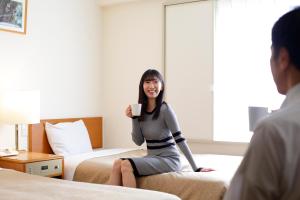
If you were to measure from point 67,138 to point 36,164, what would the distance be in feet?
2.50

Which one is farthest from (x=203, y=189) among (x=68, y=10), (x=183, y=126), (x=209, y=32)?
(x=68, y=10)

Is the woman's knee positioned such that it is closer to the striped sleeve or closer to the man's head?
the striped sleeve

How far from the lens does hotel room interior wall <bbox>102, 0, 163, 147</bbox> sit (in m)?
→ 4.49

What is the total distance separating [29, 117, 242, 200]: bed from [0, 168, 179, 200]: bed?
22.1 inches

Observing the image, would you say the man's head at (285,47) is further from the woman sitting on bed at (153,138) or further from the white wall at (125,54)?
the white wall at (125,54)

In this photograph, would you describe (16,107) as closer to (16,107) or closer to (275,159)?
(16,107)

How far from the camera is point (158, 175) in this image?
2.89 meters

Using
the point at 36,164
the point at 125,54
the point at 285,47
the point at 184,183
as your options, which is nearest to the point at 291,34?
the point at 285,47

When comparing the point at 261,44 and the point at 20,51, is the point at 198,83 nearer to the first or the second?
the point at 261,44

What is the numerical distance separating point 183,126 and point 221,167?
3.88 ft

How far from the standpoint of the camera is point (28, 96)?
3.37 meters

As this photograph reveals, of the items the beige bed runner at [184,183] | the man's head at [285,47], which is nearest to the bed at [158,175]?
the beige bed runner at [184,183]

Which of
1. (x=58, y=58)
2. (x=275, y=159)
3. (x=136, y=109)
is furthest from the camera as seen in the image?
(x=58, y=58)

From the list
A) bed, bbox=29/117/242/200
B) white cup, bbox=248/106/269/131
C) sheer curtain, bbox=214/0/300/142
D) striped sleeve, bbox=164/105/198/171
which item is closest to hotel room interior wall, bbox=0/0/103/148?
bed, bbox=29/117/242/200
